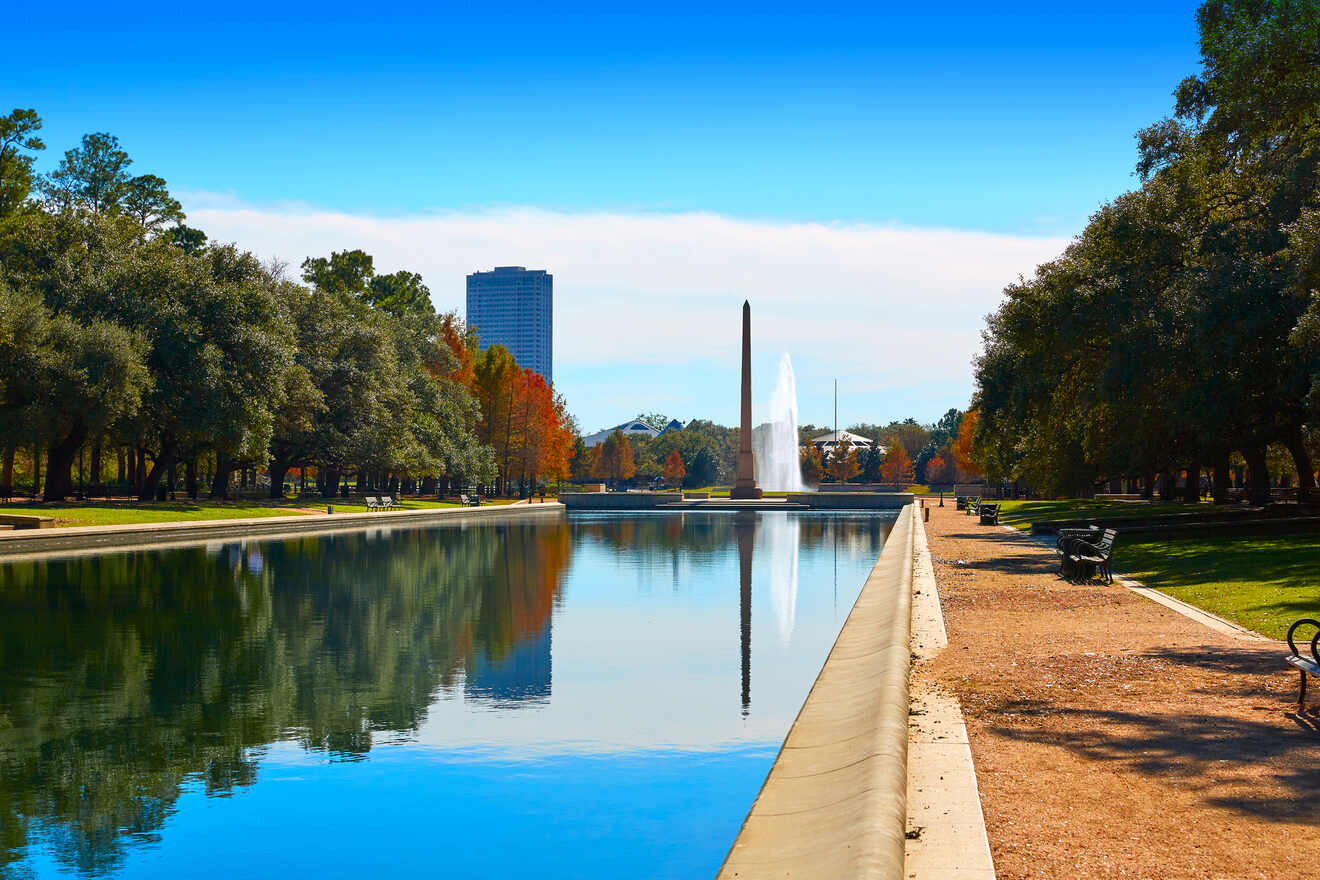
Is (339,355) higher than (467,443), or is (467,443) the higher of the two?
(339,355)

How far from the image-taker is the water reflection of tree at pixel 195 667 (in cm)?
951

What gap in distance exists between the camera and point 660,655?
16625 millimetres

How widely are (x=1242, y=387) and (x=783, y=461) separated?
98531 mm

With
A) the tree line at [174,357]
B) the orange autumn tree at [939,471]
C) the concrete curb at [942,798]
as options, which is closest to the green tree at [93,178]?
the tree line at [174,357]

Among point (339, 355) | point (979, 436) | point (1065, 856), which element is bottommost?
point (1065, 856)

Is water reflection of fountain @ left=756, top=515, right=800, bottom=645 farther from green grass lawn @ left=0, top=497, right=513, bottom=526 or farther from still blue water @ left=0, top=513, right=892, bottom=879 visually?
green grass lawn @ left=0, top=497, right=513, bottom=526

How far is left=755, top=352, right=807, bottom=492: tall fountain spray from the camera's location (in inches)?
4680

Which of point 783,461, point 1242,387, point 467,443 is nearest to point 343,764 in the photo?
point 1242,387

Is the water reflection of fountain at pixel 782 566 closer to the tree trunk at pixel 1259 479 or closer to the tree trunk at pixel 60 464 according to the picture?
the tree trunk at pixel 1259 479

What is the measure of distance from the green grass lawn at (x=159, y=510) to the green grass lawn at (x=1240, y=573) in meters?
32.8

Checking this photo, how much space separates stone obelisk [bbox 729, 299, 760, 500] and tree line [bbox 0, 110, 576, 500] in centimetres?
1961

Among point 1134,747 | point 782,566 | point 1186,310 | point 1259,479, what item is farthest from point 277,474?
point 1134,747

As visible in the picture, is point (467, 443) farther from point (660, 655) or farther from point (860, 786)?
point (860, 786)

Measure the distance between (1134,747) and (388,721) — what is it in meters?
7.54
